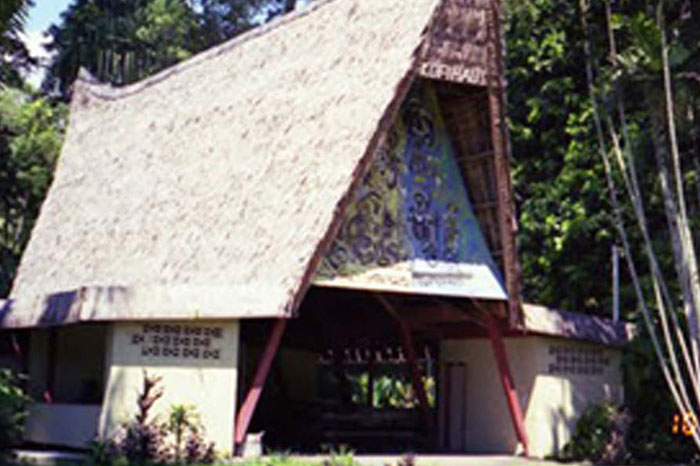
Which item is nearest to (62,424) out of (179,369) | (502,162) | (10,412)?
(10,412)

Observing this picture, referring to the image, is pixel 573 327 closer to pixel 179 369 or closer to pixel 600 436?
pixel 600 436

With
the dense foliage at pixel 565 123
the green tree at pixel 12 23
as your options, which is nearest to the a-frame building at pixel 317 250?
the dense foliage at pixel 565 123

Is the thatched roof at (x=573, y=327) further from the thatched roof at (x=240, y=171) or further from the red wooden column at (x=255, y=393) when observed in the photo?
the red wooden column at (x=255, y=393)

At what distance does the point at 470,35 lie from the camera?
48.3 ft

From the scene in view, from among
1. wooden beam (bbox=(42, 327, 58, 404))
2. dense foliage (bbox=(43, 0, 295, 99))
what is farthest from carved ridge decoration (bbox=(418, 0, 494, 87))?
dense foliage (bbox=(43, 0, 295, 99))

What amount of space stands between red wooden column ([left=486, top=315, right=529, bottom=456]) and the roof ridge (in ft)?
19.6

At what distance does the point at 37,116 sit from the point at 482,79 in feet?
56.1

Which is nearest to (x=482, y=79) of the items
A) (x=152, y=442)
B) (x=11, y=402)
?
(x=152, y=442)

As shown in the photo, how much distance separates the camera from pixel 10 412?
13.3m

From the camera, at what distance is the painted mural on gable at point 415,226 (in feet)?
47.8

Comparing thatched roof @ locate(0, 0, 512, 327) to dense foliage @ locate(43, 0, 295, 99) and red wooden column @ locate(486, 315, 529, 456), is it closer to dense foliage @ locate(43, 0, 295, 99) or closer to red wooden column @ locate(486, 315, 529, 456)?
red wooden column @ locate(486, 315, 529, 456)

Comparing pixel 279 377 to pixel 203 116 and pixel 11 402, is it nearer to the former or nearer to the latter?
pixel 203 116

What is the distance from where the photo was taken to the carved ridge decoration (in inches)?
565

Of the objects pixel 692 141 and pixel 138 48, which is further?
pixel 138 48
